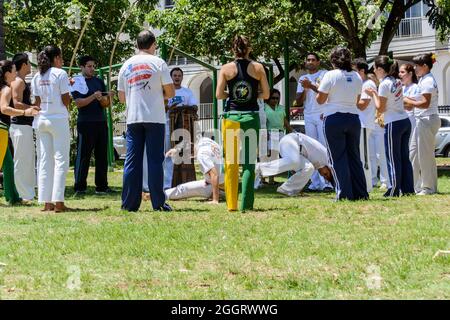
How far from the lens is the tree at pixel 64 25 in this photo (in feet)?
107

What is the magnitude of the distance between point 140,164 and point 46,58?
5.39 ft

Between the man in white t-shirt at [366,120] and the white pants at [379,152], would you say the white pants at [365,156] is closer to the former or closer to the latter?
the man in white t-shirt at [366,120]

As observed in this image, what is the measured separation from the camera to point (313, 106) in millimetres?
13797

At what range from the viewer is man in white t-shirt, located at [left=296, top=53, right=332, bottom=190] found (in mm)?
13461

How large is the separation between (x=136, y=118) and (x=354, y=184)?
113 inches

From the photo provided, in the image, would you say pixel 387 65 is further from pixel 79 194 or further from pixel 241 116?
pixel 79 194

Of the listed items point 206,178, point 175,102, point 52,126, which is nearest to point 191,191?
point 206,178

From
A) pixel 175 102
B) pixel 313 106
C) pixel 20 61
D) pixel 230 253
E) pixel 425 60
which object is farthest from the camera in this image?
pixel 313 106

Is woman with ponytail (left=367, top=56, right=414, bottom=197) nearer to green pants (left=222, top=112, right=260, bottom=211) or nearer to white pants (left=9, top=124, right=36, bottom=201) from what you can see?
green pants (left=222, top=112, right=260, bottom=211)

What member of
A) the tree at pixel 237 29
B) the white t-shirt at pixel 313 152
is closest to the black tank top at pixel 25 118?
the white t-shirt at pixel 313 152
